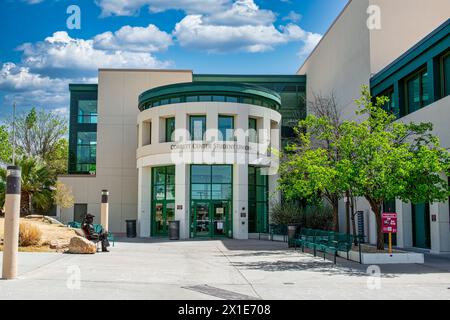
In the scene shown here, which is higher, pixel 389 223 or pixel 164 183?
pixel 164 183

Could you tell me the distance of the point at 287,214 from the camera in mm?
31328

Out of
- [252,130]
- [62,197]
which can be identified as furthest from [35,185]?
[252,130]

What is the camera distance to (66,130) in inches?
2323

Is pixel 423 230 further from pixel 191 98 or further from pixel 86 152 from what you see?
pixel 86 152

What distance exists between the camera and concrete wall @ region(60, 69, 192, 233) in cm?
4012

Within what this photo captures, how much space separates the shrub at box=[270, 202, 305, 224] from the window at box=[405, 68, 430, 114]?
924cm

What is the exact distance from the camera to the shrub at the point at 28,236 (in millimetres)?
21656

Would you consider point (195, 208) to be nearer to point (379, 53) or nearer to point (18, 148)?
point (379, 53)

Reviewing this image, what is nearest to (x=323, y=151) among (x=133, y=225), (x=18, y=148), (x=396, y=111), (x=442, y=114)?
(x=442, y=114)

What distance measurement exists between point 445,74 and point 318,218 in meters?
12.4

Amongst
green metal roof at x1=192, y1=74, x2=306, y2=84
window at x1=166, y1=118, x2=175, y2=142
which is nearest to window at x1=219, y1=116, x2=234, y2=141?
window at x1=166, y1=118, x2=175, y2=142

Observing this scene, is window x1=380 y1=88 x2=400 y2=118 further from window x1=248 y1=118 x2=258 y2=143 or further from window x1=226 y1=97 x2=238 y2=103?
window x1=226 y1=97 x2=238 y2=103

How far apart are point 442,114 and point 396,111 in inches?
217
